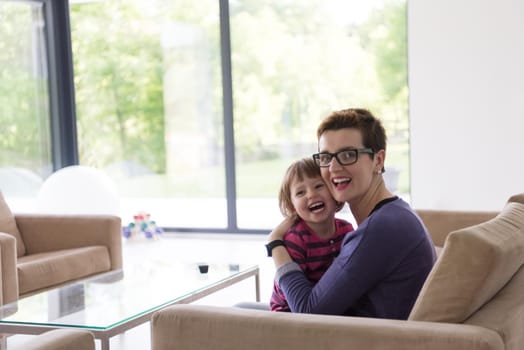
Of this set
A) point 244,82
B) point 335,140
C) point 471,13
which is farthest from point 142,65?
point 335,140

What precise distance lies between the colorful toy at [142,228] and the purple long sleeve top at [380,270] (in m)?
5.08

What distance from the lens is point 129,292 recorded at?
11.6 feet

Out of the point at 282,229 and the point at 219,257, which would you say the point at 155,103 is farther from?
the point at 282,229

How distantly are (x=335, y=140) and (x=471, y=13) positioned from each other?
4.09 meters

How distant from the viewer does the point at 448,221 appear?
12.8 ft

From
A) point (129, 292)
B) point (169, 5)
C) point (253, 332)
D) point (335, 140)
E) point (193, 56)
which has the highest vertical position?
point (169, 5)

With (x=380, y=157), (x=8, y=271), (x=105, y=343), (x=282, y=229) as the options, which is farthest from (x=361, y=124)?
(x=8, y=271)

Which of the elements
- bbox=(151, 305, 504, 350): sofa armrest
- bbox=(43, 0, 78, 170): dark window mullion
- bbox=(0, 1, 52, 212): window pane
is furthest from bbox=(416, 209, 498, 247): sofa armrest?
bbox=(43, 0, 78, 170): dark window mullion

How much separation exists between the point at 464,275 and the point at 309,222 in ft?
2.12

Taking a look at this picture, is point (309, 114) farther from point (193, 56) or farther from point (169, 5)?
point (169, 5)

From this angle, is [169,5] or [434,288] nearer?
[434,288]

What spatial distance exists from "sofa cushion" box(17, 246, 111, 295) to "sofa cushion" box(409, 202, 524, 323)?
263 cm

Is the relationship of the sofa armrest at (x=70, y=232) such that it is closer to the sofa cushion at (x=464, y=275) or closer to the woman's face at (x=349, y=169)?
the woman's face at (x=349, y=169)

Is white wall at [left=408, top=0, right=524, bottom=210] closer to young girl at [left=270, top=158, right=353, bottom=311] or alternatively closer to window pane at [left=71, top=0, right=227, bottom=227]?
window pane at [left=71, top=0, right=227, bottom=227]
